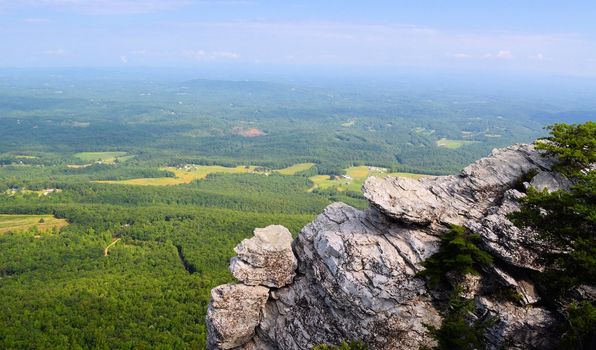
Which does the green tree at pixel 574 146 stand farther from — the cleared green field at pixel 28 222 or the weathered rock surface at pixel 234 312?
the cleared green field at pixel 28 222

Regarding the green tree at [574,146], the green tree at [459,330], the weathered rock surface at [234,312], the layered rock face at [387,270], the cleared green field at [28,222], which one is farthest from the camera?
the cleared green field at [28,222]

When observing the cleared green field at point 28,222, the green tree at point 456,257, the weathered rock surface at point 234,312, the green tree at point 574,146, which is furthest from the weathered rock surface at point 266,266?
the cleared green field at point 28,222

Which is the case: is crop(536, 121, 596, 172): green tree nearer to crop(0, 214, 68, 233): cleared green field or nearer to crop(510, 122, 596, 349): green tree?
crop(510, 122, 596, 349): green tree

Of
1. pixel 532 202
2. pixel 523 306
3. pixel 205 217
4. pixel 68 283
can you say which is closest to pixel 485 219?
pixel 532 202

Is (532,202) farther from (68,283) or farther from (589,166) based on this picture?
(68,283)

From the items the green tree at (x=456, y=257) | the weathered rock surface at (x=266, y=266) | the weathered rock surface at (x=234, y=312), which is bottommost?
the weathered rock surface at (x=234, y=312)

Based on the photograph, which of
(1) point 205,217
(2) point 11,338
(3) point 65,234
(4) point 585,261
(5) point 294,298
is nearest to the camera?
(4) point 585,261
